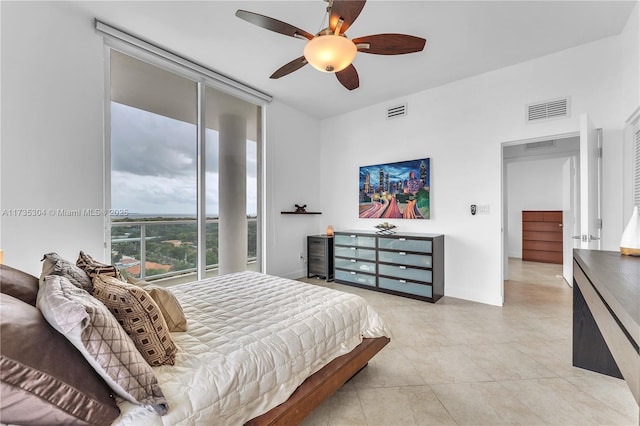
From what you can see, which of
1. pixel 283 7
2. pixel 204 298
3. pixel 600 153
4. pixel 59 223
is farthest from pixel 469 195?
pixel 59 223

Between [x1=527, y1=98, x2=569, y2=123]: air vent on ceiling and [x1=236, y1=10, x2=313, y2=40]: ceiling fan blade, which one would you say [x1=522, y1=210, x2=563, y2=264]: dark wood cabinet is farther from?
[x1=236, y1=10, x2=313, y2=40]: ceiling fan blade

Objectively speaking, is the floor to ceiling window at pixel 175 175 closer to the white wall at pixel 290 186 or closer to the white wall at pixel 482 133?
the white wall at pixel 290 186

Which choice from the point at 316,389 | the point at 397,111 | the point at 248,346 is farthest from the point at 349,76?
the point at 316,389

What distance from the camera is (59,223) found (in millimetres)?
2342

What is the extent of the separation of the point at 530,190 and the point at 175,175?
7.42 meters

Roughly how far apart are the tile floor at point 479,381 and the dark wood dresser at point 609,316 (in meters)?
0.16

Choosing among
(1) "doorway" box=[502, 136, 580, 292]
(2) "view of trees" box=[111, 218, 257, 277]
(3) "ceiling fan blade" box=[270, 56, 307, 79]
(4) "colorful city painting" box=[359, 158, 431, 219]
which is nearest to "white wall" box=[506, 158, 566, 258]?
(1) "doorway" box=[502, 136, 580, 292]

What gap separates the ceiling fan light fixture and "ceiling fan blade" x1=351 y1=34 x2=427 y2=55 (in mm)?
180

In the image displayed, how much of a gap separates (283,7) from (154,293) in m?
2.42

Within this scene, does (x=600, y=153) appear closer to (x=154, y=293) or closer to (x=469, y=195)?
(x=469, y=195)

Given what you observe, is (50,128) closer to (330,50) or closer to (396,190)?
(330,50)

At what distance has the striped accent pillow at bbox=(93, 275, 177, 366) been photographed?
3.61ft

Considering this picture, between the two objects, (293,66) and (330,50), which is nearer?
(330,50)

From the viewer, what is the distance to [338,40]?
70.5 inches
